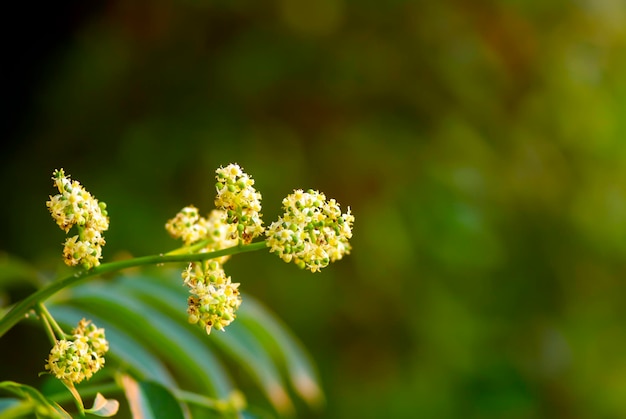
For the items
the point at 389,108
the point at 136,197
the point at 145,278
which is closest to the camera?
the point at 145,278

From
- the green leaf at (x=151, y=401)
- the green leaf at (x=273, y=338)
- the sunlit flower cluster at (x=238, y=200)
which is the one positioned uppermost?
the green leaf at (x=273, y=338)

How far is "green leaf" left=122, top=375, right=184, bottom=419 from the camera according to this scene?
1.14 m

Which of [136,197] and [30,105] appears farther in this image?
[30,105]

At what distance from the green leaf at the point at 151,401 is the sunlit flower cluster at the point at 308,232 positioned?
0.30 meters

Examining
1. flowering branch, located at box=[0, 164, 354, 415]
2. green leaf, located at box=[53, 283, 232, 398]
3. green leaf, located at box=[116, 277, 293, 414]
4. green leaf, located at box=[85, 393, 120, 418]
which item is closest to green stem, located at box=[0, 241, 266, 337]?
flowering branch, located at box=[0, 164, 354, 415]

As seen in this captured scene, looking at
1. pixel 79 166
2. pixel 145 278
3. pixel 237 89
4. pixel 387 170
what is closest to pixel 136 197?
pixel 79 166

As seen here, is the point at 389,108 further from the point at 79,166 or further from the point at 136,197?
the point at 79,166

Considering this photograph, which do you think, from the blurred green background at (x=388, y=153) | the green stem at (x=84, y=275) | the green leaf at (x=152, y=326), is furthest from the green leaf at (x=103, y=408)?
the blurred green background at (x=388, y=153)

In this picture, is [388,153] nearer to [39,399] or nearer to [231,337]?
[231,337]

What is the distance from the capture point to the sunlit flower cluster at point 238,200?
3.34ft

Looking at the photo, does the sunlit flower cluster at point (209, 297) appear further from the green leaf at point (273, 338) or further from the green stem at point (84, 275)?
the green leaf at point (273, 338)

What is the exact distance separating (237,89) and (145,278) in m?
1.96

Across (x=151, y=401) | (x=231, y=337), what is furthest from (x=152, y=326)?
(x=151, y=401)

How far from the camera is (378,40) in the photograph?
3834 mm
